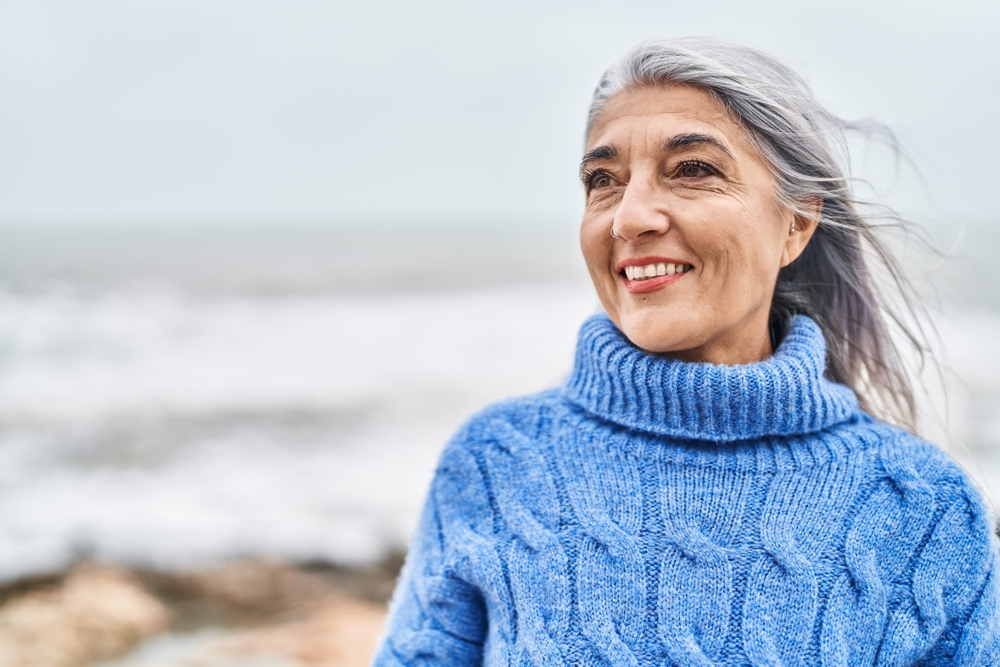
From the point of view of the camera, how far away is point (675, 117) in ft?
5.11

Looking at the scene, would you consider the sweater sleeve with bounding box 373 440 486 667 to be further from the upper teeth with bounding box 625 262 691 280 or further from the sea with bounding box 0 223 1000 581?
the sea with bounding box 0 223 1000 581

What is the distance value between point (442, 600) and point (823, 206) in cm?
114

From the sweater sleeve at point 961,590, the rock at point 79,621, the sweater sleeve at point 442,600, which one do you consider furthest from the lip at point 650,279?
the rock at point 79,621

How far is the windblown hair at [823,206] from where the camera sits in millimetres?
1575

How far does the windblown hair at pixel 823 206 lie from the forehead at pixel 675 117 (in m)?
0.02

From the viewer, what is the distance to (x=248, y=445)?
798cm

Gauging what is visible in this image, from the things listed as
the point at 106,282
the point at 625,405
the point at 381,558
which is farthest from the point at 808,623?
the point at 106,282

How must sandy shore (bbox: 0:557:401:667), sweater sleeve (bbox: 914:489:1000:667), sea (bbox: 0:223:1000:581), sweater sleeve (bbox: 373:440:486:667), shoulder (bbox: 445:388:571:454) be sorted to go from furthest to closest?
1. sea (bbox: 0:223:1000:581)
2. sandy shore (bbox: 0:557:401:667)
3. shoulder (bbox: 445:388:571:454)
4. sweater sleeve (bbox: 373:440:486:667)
5. sweater sleeve (bbox: 914:489:1000:667)

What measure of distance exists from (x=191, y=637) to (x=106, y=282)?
49.7 ft

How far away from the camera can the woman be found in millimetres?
1448

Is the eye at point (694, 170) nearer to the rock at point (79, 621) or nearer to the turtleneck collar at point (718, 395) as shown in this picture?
the turtleneck collar at point (718, 395)

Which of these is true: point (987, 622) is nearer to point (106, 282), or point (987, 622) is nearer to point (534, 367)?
point (534, 367)

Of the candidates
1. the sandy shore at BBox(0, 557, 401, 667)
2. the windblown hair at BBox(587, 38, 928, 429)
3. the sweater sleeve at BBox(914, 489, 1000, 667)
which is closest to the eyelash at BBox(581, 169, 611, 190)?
the windblown hair at BBox(587, 38, 928, 429)

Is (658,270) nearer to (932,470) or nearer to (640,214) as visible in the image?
(640,214)
